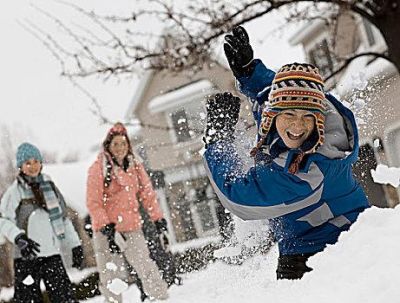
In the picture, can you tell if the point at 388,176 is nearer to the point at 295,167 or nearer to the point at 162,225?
the point at 295,167

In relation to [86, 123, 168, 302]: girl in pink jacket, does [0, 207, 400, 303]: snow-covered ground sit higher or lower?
lower

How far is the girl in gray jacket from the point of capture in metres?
6.13

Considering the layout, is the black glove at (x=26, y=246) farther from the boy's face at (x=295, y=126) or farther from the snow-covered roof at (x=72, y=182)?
the snow-covered roof at (x=72, y=182)

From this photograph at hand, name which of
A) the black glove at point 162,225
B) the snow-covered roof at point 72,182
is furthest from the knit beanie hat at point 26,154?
the snow-covered roof at point 72,182

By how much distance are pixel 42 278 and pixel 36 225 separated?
44 cm


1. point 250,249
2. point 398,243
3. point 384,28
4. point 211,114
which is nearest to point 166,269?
point 384,28

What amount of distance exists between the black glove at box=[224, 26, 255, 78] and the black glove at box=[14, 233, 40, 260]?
8.51 ft

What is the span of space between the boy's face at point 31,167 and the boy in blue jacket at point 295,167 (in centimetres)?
294

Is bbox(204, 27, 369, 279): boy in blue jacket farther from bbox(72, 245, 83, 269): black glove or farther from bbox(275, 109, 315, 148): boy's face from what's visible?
bbox(72, 245, 83, 269): black glove

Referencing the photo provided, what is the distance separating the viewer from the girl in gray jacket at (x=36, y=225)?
613cm

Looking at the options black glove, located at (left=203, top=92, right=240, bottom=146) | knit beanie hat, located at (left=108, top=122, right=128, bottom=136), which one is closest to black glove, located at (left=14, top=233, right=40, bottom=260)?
knit beanie hat, located at (left=108, top=122, right=128, bottom=136)

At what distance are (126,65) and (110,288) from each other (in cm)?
226

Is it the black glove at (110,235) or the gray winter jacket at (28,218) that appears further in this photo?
the gray winter jacket at (28,218)

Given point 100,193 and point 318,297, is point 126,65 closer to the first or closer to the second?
point 100,193
